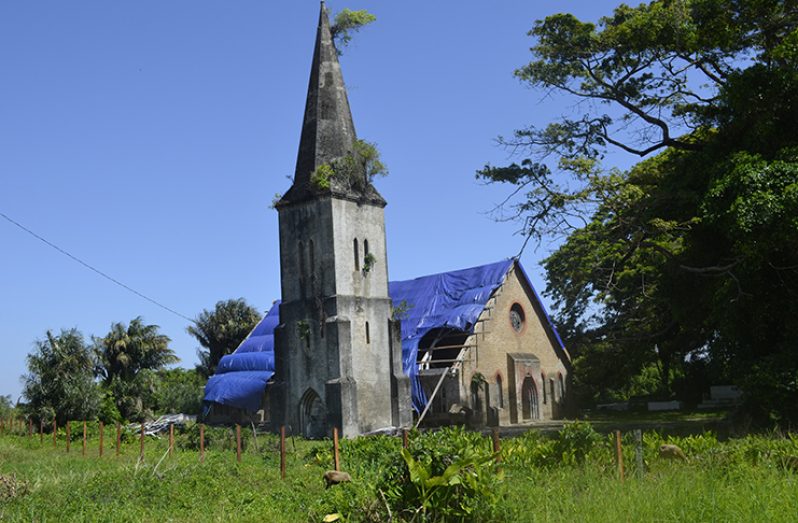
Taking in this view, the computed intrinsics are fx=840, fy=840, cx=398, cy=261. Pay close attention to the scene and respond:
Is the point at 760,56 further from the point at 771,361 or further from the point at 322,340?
the point at 322,340

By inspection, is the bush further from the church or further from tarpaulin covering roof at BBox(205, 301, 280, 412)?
tarpaulin covering roof at BBox(205, 301, 280, 412)

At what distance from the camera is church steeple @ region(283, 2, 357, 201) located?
109ft

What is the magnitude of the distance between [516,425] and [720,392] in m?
11.2

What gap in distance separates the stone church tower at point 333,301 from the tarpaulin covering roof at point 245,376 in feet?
19.3

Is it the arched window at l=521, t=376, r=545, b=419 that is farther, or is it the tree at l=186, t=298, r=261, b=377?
the tree at l=186, t=298, r=261, b=377

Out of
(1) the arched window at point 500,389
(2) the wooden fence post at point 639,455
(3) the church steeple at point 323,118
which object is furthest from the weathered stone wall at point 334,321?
(2) the wooden fence post at point 639,455

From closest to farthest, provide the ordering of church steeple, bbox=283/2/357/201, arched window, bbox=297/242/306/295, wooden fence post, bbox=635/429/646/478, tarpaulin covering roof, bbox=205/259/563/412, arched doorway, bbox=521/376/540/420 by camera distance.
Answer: wooden fence post, bbox=635/429/646/478
arched window, bbox=297/242/306/295
church steeple, bbox=283/2/357/201
tarpaulin covering roof, bbox=205/259/563/412
arched doorway, bbox=521/376/540/420

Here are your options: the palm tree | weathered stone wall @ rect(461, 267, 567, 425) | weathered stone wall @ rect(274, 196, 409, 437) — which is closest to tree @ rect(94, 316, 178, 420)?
the palm tree

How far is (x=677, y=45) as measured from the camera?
22328mm

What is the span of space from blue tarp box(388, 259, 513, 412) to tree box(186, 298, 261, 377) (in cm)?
1177

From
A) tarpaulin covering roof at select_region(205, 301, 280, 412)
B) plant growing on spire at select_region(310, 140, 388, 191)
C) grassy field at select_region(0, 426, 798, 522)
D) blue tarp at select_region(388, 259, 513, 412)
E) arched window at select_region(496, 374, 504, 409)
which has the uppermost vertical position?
plant growing on spire at select_region(310, 140, 388, 191)

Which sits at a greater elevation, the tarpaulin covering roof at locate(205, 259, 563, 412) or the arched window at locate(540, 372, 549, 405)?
the tarpaulin covering roof at locate(205, 259, 563, 412)

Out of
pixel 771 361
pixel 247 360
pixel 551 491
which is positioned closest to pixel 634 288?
pixel 771 361

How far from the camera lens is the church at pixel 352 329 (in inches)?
1243
